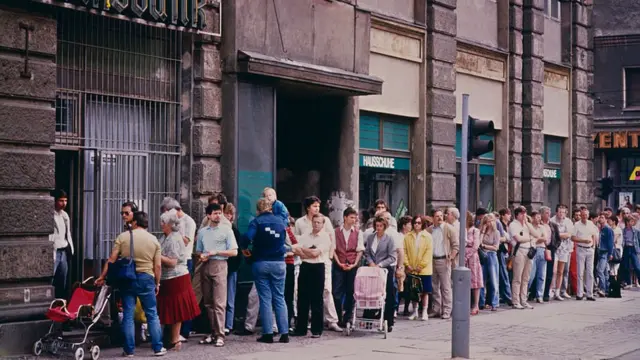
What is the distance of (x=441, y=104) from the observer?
23.7 meters

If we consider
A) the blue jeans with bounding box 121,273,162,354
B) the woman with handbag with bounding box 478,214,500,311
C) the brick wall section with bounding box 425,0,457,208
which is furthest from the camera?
the brick wall section with bounding box 425,0,457,208

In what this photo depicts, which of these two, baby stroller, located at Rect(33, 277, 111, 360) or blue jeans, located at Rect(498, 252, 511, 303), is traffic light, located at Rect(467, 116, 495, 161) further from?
Answer: blue jeans, located at Rect(498, 252, 511, 303)

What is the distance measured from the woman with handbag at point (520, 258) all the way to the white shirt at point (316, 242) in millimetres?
6337

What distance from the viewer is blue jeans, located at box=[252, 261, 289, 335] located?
50.5 ft

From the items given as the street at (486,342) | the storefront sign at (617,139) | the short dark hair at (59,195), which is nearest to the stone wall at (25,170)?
the short dark hair at (59,195)

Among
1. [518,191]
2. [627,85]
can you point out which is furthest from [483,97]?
[627,85]

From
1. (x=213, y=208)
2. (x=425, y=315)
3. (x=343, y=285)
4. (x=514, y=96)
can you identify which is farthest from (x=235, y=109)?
(x=514, y=96)

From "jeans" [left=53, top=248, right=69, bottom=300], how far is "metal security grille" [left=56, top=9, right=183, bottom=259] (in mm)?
497

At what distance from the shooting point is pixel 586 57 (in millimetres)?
30375

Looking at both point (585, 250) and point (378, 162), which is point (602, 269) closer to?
point (585, 250)

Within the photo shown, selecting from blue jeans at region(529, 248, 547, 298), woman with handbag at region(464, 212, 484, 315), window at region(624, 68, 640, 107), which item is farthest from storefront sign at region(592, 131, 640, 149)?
woman with handbag at region(464, 212, 484, 315)

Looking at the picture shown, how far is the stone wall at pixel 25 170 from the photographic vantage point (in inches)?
543

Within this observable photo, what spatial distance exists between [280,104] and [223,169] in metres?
3.58

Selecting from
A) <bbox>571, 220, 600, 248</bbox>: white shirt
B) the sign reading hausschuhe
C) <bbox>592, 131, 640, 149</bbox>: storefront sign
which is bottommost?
<bbox>571, 220, 600, 248</bbox>: white shirt
